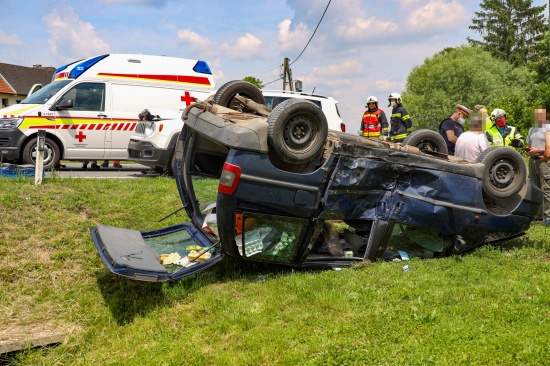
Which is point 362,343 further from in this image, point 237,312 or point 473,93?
point 473,93

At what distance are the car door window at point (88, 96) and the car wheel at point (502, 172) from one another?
8667 mm

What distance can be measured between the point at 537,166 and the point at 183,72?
26.1 feet

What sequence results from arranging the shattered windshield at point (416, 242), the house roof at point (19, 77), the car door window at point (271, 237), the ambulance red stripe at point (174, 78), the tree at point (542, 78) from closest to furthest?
the car door window at point (271, 237) < the shattered windshield at point (416, 242) < the ambulance red stripe at point (174, 78) < the tree at point (542, 78) < the house roof at point (19, 77)

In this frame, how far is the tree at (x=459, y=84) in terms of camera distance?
4708 cm

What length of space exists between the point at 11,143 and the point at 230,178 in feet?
26.1

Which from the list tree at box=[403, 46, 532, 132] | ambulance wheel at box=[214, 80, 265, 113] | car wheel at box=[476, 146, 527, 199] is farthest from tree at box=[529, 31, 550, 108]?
ambulance wheel at box=[214, 80, 265, 113]

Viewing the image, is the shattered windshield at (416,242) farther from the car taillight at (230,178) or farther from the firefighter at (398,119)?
the firefighter at (398,119)

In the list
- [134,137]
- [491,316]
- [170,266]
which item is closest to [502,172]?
[491,316]

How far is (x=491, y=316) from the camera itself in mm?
4137

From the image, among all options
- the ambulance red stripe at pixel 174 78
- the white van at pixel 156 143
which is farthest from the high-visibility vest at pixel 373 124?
the ambulance red stripe at pixel 174 78

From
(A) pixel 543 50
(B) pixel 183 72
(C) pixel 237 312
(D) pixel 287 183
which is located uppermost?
(A) pixel 543 50

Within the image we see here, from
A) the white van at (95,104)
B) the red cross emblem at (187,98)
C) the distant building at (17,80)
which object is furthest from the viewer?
the distant building at (17,80)

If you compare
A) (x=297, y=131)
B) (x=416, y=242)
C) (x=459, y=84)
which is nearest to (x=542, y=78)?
(x=459, y=84)

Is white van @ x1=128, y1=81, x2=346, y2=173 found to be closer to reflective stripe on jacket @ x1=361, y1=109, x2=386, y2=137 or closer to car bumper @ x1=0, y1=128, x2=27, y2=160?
reflective stripe on jacket @ x1=361, y1=109, x2=386, y2=137
